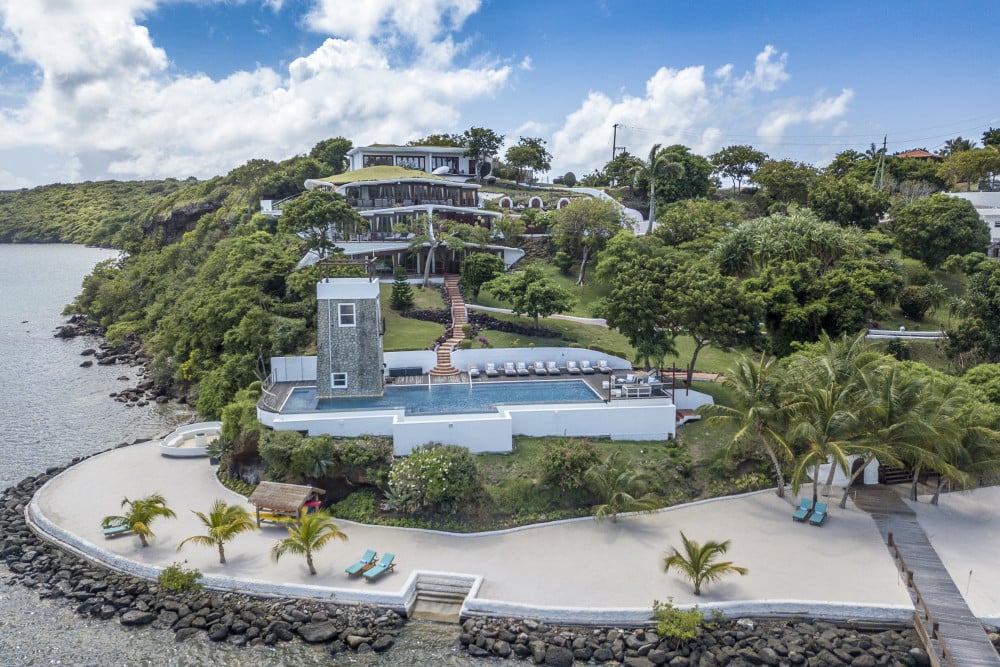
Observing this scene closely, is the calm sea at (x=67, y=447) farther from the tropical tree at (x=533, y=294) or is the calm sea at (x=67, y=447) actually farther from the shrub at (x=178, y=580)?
the tropical tree at (x=533, y=294)

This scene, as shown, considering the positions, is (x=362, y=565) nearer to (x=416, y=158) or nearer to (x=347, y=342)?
(x=347, y=342)

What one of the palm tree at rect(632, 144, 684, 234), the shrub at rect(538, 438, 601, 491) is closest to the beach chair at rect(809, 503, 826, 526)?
the shrub at rect(538, 438, 601, 491)

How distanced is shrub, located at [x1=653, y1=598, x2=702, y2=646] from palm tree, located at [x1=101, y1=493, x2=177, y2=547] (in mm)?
15823

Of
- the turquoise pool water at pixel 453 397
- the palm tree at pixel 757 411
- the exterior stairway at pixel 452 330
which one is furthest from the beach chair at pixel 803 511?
the exterior stairway at pixel 452 330

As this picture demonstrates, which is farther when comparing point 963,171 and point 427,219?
point 963,171

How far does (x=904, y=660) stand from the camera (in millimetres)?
15273

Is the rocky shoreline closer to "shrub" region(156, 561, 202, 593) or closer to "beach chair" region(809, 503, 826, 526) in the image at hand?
"shrub" region(156, 561, 202, 593)

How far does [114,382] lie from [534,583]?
35396 millimetres

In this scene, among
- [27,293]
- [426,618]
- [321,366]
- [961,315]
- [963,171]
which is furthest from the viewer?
[27,293]

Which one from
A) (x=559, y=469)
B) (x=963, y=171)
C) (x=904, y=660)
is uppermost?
(x=963, y=171)

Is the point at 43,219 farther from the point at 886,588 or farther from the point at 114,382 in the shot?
the point at 886,588

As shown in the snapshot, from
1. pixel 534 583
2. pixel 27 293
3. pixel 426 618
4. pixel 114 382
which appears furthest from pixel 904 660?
pixel 27 293

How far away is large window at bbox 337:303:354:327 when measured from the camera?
1044 inches

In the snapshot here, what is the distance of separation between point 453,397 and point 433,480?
6.22 metres
